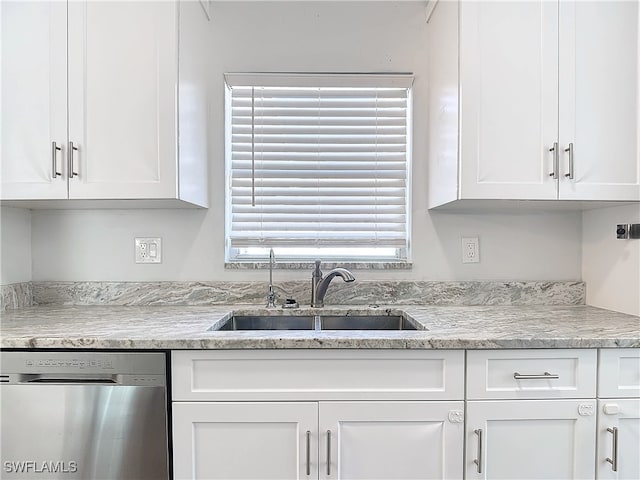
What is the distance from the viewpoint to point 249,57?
1.93m

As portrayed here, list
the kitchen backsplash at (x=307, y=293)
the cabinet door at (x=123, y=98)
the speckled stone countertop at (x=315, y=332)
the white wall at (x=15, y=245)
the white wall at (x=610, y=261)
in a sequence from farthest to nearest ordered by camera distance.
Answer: the kitchen backsplash at (x=307, y=293) → the white wall at (x=15, y=245) → the white wall at (x=610, y=261) → the cabinet door at (x=123, y=98) → the speckled stone countertop at (x=315, y=332)

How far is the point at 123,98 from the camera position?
1524 mm

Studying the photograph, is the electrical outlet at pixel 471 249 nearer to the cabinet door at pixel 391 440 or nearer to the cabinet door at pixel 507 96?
the cabinet door at pixel 507 96

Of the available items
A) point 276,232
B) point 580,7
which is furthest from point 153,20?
point 580,7

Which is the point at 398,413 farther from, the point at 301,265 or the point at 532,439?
the point at 301,265

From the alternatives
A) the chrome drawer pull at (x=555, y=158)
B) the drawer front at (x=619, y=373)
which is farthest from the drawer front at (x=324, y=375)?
the chrome drawer pull at (x=555, y=158)

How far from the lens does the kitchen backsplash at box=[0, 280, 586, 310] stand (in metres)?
1.89

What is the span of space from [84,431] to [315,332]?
0.82 m

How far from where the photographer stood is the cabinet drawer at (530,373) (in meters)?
1.29

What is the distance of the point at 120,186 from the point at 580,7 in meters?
1.96

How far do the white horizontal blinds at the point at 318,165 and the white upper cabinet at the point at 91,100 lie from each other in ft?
1.57

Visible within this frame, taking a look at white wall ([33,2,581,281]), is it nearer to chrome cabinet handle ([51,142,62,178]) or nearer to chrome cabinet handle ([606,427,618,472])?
chrome cabinet handle ([51,142,62,178])

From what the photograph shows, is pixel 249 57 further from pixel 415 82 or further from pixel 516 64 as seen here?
pixel 516 64

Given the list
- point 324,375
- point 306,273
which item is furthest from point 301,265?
point 324,375
